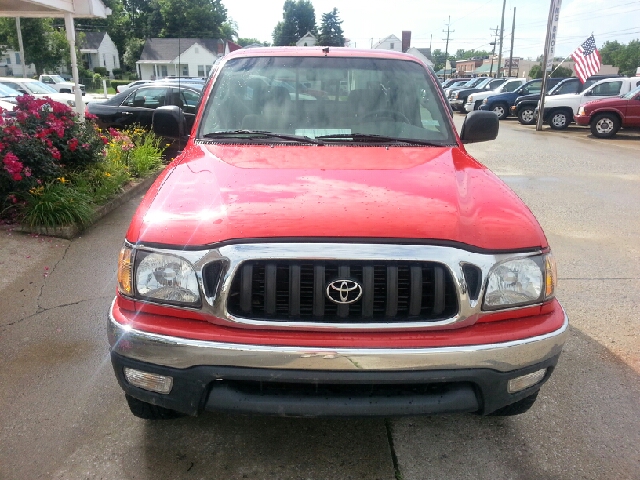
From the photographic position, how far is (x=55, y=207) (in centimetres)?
579

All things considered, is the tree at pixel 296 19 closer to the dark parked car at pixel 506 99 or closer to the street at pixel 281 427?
the dark parked car at pixel 506 99

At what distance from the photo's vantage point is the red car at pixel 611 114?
15.8m

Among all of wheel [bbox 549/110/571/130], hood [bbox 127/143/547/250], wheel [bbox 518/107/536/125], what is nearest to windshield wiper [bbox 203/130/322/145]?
hood [bbox 127/143/547/250]

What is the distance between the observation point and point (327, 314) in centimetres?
211

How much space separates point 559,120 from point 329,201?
19.2 meters

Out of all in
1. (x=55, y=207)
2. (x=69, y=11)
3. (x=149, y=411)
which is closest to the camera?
(x=149, y=411)

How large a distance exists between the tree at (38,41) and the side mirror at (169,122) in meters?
43.1

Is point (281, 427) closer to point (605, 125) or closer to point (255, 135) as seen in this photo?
point (255, 135)

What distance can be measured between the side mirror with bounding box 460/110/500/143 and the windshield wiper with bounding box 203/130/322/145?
4.34 feet

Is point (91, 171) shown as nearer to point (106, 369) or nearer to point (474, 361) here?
point (106, 369)

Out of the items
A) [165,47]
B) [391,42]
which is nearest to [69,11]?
[165,47]

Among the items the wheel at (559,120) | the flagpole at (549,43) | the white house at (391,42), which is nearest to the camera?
the flagpole at (549,43)

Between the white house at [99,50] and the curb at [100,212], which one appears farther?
the white house at [99,50]

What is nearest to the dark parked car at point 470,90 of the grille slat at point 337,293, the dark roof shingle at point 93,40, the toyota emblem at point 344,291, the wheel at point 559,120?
the wheel at point 559,120
